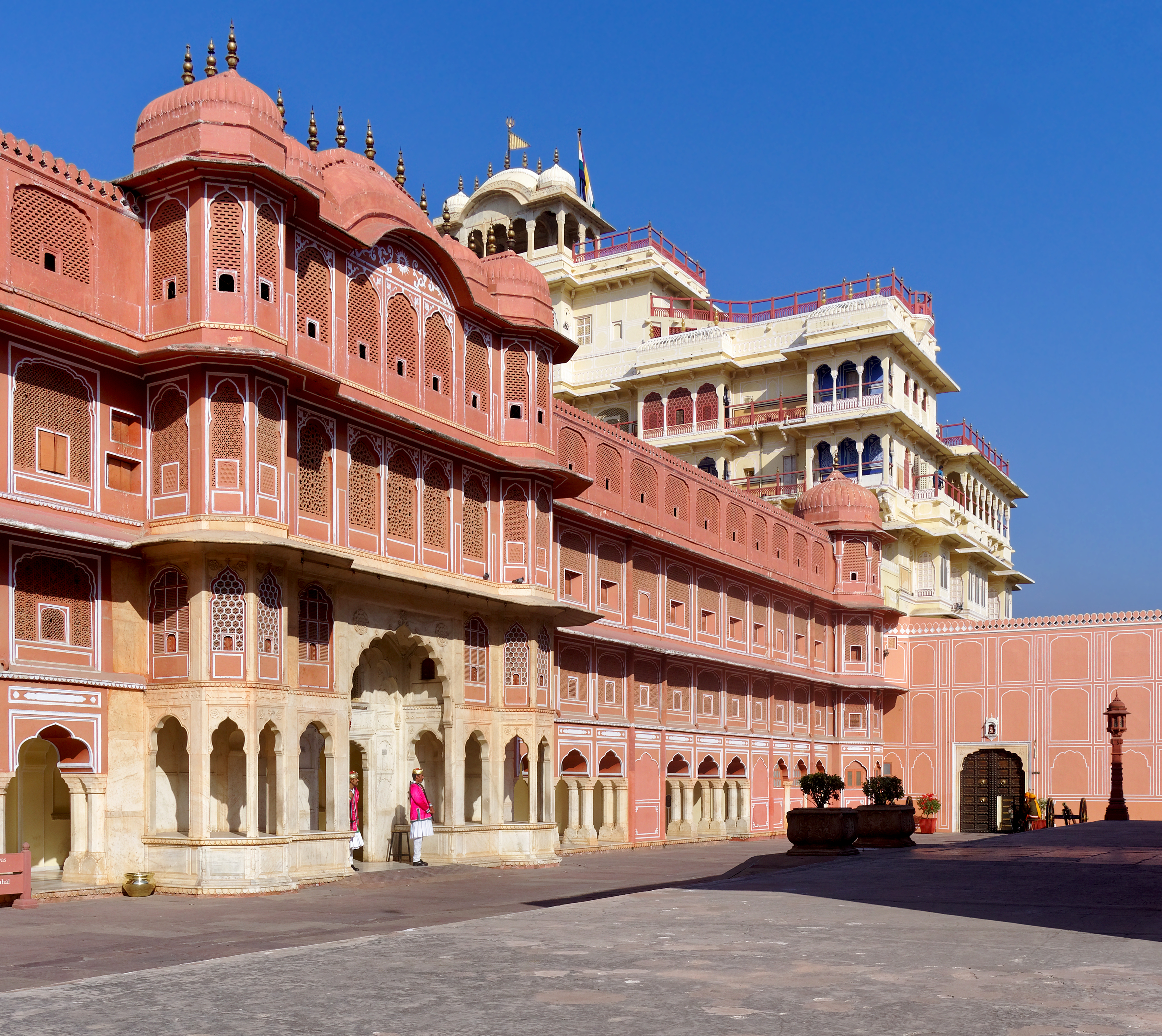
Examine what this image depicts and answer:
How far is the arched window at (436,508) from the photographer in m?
23.8

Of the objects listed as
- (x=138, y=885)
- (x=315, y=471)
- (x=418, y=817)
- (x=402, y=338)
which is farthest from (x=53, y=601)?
(x=402, y=338)

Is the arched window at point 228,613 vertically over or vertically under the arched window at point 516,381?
under

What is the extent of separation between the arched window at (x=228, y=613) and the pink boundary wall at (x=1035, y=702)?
3419 centimetres

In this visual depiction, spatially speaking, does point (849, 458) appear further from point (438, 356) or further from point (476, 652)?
point (438, 356)

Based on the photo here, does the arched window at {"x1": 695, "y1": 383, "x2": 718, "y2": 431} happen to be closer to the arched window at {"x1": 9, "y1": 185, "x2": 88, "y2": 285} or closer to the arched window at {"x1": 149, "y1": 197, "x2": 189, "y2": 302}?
the arched window at {"x1": 149, "y1": 197, "x2": 189, "y2": 302}

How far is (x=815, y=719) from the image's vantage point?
45.8 metres

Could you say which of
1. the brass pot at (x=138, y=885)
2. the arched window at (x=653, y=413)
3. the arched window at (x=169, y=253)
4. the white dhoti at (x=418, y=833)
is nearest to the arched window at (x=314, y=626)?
the white dhoti at (x=418, y=833)

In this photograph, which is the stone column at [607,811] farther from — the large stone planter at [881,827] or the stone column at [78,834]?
the stone column at [78,834]

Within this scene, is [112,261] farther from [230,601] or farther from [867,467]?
[867,467]

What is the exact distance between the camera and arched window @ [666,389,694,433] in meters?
53.1

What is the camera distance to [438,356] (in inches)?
958

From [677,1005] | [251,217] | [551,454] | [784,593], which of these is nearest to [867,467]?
[784,593]

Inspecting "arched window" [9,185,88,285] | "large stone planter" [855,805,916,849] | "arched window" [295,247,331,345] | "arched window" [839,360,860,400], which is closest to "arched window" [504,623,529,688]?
"large stone planter" [855,805,916,849]

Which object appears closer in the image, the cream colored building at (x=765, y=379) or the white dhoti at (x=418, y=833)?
the white dhoti at (x=418, y=833)
